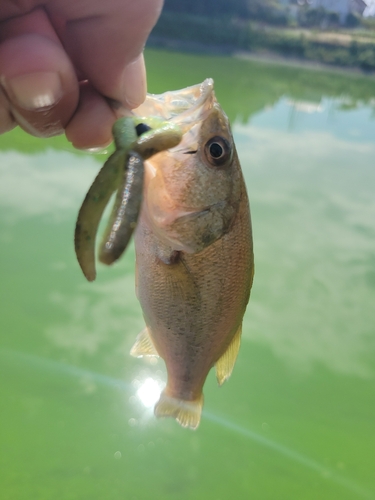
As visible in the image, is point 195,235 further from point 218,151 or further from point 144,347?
point 144,347

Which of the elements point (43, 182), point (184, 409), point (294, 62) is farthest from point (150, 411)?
point (294, 62)

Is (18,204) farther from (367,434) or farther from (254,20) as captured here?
(254,20)

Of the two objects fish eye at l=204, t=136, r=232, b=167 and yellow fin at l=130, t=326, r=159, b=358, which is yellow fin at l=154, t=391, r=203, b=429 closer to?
yellow fin at l=130, t=326, r=159, b=358

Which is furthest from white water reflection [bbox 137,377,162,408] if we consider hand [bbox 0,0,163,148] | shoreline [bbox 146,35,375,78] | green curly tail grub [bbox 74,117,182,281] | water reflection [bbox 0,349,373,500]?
shoreline [bbox 146,35,375,78]

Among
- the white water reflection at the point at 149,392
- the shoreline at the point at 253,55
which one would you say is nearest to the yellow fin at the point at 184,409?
the white water reflection at the point at 149,392

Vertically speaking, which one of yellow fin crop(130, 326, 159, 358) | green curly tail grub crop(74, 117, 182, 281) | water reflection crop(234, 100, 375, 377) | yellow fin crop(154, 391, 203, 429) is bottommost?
water reflection crop(234, 100, 375, 377)
